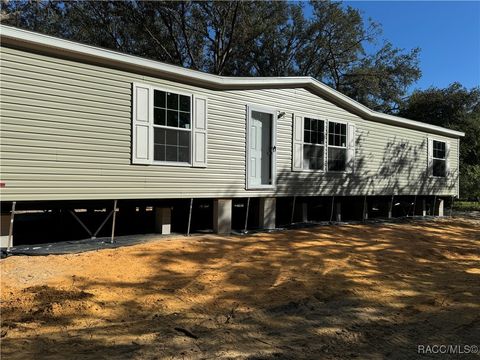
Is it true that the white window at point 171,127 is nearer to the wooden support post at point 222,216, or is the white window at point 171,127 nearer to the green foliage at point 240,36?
the wooden support post at point 222,216

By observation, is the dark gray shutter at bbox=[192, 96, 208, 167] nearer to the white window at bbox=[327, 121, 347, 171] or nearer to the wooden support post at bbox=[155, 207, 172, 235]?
the wooden support post at bbox=[155, 207, 172, 235]

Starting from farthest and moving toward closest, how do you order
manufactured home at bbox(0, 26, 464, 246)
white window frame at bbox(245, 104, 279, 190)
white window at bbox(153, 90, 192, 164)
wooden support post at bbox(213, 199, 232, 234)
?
white window frame at bbox(245, 104, 279, 190)
wooden support post at bbox(213, 199, 232, 234)
white window at bbox(153, 90, 192, 164)
manufactured home at bbox(0, 26, 464, 246)

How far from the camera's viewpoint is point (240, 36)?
2283cm

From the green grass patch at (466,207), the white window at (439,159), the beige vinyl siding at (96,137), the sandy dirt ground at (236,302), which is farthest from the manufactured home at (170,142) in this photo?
the green grass patch at (466,207)

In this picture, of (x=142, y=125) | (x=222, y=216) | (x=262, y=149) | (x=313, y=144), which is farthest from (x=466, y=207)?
(x=142, y=125)

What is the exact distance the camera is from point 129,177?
315 inches

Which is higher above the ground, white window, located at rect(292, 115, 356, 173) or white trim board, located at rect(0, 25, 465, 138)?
white trim board, located at rect(0, 25, 465, 138)

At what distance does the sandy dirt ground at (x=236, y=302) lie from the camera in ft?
12.7

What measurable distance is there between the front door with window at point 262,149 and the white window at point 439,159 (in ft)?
28.1

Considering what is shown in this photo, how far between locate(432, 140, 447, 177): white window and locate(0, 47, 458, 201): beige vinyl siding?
7.61m

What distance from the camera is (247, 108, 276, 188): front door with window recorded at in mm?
10352

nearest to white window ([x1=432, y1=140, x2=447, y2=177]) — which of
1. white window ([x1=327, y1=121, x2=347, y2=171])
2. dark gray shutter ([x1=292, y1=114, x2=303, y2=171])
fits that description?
white window ([x1=327, y1=121, x2=347, y2=171])

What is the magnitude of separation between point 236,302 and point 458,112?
23419 millimetres

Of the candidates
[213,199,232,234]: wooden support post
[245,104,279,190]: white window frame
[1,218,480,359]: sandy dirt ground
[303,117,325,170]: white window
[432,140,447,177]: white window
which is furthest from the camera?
[432,140,447,177]: white window
